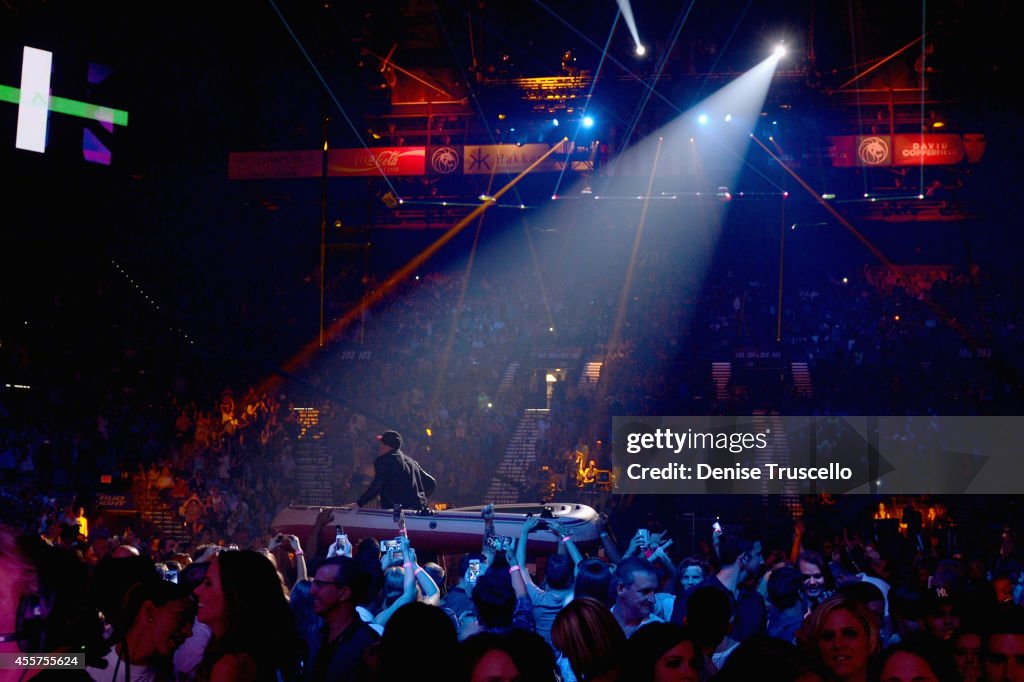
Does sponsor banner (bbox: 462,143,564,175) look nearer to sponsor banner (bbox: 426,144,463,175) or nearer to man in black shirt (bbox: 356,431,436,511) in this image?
sponsor banner (bbox: 426,144,463,175)

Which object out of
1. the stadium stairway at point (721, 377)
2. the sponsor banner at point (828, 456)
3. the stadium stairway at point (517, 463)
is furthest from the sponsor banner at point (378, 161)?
the sponsor banner at point (828, 456)

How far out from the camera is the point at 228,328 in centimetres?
2181

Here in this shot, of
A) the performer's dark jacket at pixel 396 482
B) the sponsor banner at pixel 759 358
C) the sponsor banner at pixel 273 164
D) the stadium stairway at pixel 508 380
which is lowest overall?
the performer's dark jacket at pixel 396 482

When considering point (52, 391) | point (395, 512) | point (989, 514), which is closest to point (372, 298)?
point (52, 391)

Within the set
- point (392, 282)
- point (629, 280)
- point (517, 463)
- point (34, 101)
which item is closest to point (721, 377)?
point (517, 463)

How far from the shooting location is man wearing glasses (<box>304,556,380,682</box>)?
352 cm

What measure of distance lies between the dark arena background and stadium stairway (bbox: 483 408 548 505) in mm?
130

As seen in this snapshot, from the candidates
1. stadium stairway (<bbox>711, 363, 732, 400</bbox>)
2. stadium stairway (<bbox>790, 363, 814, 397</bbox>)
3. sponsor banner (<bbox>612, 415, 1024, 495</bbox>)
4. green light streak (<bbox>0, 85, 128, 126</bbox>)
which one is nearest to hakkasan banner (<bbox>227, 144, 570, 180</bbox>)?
stadium stairway (<bbox>711, 363, 732, 400</bbox>)

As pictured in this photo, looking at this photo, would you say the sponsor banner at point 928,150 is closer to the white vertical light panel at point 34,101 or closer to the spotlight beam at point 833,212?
the spotlight beam at point 833,212

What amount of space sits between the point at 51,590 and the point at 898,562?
8896 mm

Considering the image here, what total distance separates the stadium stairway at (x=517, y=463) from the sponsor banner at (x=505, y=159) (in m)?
7.79

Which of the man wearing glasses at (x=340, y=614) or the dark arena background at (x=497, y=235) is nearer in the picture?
the man wearing glasses at (x=340, y=614)

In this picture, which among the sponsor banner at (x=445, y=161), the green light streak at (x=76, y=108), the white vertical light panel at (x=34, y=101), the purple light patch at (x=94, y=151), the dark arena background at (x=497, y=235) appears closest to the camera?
the green light streak at (x=76, y=108)

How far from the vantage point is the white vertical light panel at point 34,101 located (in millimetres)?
15312
